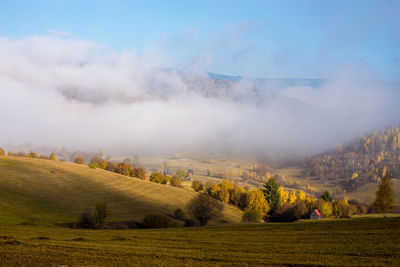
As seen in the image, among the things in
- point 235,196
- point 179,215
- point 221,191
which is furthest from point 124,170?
point 179,215

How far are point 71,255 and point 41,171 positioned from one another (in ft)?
425

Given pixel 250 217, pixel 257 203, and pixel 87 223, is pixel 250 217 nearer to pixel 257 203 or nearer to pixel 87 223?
pixel 257 203

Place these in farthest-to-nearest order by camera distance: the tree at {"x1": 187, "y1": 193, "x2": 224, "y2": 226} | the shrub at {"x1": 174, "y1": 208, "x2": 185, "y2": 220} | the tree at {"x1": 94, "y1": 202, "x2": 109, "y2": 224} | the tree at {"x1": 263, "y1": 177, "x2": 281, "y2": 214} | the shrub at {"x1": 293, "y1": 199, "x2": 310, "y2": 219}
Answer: the tree at {"x1": 263, "y1": 177, "x2": 281, "y2": 214}, the shrub at {"x1": 293, "y1": 199, "x2": 310, "y2": 219}, the shrub at {"x1": 174, "y1": 208, "x2": 185, "y2": 220}, the tree at {"x1": 187, "y1": 193, "x2": 224, "y2": 226}, the tree at {"x1": 94, "y1": 202, "x2": 109, "y2": 224}

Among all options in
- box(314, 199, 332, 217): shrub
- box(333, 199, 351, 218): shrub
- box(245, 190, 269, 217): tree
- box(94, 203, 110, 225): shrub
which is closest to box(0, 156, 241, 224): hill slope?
box(245, 190, 269, 217): tree

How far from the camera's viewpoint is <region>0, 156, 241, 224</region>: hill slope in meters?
95.6

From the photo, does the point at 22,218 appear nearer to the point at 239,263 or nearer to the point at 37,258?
the point at 37,258

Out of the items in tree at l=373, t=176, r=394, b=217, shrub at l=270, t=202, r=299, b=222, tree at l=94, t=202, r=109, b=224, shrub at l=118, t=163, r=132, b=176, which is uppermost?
tree at l=373, t=176, r=394, b=217

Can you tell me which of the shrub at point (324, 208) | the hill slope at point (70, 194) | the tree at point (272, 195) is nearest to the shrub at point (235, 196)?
the tree at point (272, 195)

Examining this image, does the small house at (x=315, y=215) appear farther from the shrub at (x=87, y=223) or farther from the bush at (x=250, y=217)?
the shrub at (x=87, y=223)

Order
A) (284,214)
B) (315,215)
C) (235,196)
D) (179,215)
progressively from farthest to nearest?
1. (235,196)
2. (284,214)
3. (315,215)
4. (179,215)

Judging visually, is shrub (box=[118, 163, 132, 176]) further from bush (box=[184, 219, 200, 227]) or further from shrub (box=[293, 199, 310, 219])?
shrub (box=[293, 199, 310, 219])

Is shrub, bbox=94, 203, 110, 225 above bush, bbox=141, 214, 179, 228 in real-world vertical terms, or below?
above

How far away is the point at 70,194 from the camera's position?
12069cm

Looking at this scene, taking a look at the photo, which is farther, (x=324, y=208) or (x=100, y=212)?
(x=324, y=208)
